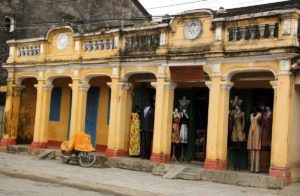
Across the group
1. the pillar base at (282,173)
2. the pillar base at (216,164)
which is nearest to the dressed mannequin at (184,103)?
the pillar base at (216,164)

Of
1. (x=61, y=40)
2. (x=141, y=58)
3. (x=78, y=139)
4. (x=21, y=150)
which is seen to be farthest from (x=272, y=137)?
(x=21, y=150)

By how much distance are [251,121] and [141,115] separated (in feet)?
14.0

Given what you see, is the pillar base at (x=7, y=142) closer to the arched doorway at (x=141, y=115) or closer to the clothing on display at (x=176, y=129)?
the arched doorway at (x=141, y=115)

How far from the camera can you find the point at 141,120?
15.5 metres

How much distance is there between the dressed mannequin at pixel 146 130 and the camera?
15.2 meters

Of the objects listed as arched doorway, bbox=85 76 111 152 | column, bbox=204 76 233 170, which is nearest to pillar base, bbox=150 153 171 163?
column, bbox=204 76 233 170

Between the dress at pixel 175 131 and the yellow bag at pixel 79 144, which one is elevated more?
the dress at pixel 175 131

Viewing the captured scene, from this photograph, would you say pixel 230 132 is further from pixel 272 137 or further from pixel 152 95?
pixel 152 95

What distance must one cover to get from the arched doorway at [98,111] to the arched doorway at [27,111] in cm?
307

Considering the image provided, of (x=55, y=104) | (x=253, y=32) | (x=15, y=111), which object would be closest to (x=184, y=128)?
(x=253, y=32)

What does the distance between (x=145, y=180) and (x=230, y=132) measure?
2.97 m

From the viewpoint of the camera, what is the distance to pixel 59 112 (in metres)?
19.5

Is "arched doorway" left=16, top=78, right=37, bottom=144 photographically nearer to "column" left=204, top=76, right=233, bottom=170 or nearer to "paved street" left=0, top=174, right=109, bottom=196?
"paved street" left=0, top=174, right=109, bottom=196

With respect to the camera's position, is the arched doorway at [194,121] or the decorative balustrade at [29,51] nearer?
the arched doorway at [194,121]
